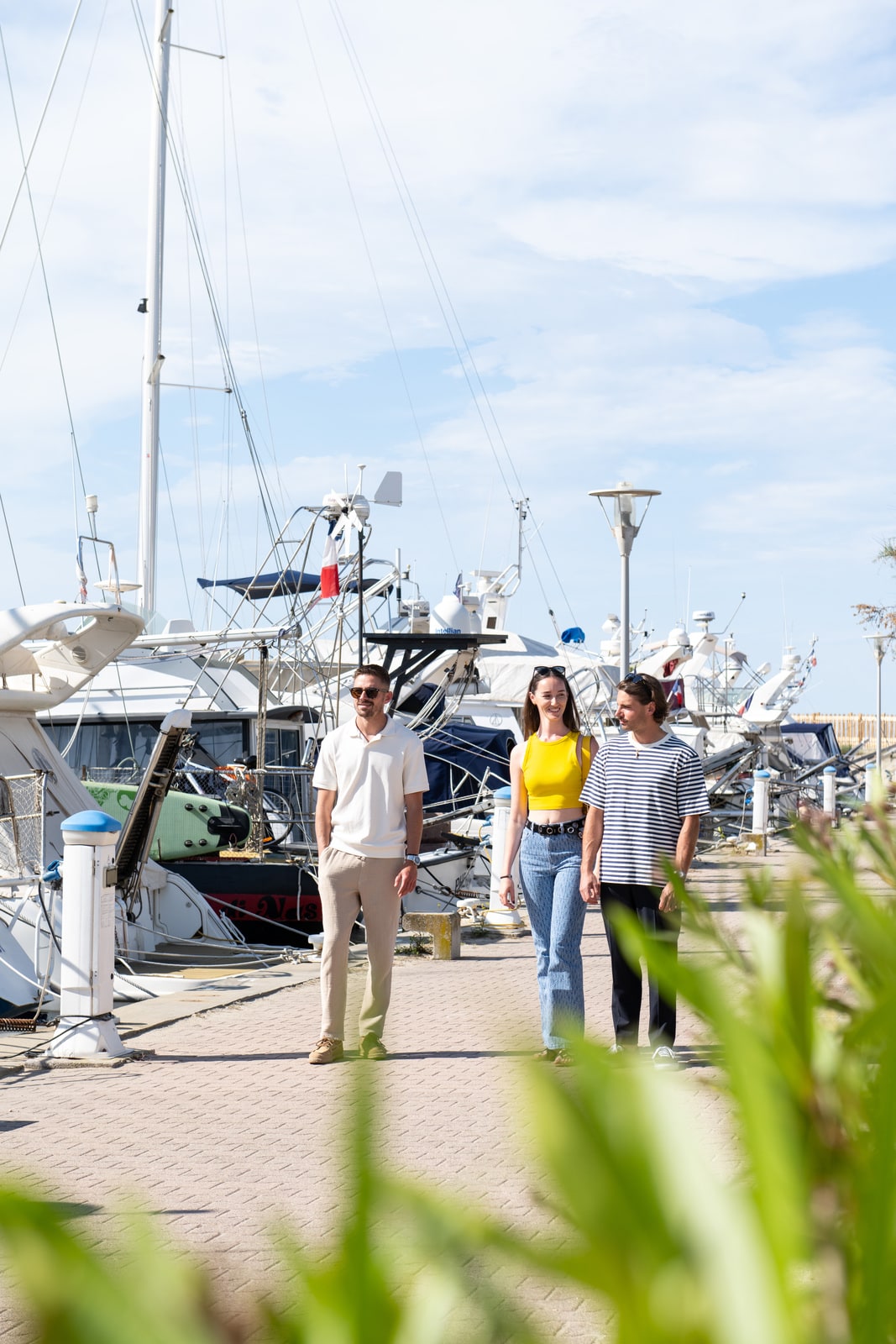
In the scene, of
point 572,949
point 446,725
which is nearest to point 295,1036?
point 572,949

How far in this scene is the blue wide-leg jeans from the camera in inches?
280

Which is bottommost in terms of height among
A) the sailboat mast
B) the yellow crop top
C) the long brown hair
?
the yellow crop top

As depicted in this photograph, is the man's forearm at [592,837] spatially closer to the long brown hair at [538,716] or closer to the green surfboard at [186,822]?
the long brown hair at [538,716]

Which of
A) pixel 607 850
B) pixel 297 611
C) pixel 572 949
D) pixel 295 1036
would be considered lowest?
pixel 295 1036

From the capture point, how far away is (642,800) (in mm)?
6957

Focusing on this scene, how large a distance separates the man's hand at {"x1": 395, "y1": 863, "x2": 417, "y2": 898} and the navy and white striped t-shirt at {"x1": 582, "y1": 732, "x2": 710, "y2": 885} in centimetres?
109

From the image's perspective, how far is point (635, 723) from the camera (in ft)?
23.4

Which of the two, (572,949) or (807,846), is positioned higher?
(807,846)

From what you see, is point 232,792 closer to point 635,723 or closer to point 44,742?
point 44,742

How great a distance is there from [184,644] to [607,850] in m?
13.6

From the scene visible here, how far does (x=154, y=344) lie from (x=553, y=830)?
58.3 ft

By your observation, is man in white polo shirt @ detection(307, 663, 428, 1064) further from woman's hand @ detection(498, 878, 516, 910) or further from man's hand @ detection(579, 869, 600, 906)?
man's hand @ detection(579, 869, 600, 906)

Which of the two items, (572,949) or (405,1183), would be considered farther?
(572,949)

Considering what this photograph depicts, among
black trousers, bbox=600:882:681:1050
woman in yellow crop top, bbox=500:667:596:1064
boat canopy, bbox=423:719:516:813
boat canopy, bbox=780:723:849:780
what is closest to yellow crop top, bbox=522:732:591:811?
woman in yellow crop top, bbox=500:667:596:1064
